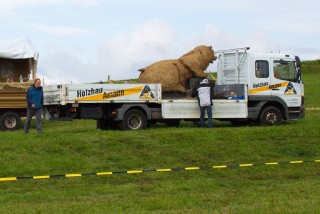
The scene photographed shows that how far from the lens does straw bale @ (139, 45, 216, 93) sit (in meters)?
21.5

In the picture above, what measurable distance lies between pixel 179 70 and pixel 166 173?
7.46 metres

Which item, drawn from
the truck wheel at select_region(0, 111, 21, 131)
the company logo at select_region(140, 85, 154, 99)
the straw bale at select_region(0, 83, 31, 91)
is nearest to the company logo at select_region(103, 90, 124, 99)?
the company logo at select_region(140, 85, 154, 99)

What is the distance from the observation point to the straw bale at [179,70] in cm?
2145

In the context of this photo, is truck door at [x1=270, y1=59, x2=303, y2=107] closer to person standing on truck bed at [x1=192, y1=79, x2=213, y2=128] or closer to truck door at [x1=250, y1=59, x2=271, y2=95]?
truck door at [x1=250, y1=59, x2=271, y2=95]

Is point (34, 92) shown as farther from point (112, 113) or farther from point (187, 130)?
point (187, 130)

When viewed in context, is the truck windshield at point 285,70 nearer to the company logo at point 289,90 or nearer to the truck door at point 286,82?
the truck door at point 286,82

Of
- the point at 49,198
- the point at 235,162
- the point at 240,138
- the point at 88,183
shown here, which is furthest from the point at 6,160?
the point at 240,138

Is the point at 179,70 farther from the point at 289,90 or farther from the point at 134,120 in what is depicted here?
the point at 289,90

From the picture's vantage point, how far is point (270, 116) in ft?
73.6

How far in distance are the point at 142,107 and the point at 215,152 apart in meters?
4.02

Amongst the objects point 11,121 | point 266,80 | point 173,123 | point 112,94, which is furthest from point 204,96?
point 11,121

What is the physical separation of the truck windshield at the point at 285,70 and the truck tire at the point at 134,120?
4955 mm

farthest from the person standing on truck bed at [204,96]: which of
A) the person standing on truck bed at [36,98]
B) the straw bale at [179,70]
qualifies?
the person standing on truck bed at [36,98]

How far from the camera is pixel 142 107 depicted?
2059cm
